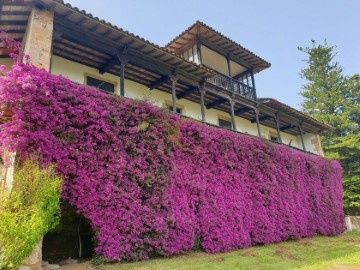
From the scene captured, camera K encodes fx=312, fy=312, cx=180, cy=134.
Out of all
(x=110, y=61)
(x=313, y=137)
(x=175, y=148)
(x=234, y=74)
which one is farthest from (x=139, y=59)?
(x=313, y=137)

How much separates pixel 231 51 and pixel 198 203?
10.0 metres

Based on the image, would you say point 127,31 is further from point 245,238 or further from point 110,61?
point 245,238

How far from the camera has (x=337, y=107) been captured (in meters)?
28.3

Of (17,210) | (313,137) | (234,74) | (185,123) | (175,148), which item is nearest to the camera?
(17,210)

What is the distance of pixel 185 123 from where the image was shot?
1067 cm

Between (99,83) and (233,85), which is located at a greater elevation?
(233,85)

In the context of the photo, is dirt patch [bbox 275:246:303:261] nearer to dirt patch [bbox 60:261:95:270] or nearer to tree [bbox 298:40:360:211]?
dirt patch [bbox 60:261:95:270]

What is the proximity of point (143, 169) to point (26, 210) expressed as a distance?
3466 mm

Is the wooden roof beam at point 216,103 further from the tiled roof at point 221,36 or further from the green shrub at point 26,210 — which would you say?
the green shrub at point 26,210

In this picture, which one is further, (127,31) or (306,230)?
(306,230)

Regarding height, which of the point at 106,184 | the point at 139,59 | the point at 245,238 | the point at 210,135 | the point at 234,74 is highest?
the point at 234,74

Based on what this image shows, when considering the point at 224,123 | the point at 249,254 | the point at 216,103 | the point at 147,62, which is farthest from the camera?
the point at 224,123

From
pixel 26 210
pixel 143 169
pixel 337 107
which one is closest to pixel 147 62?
pixel 143 169

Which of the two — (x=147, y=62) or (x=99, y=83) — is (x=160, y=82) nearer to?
(x=147, y=62)
